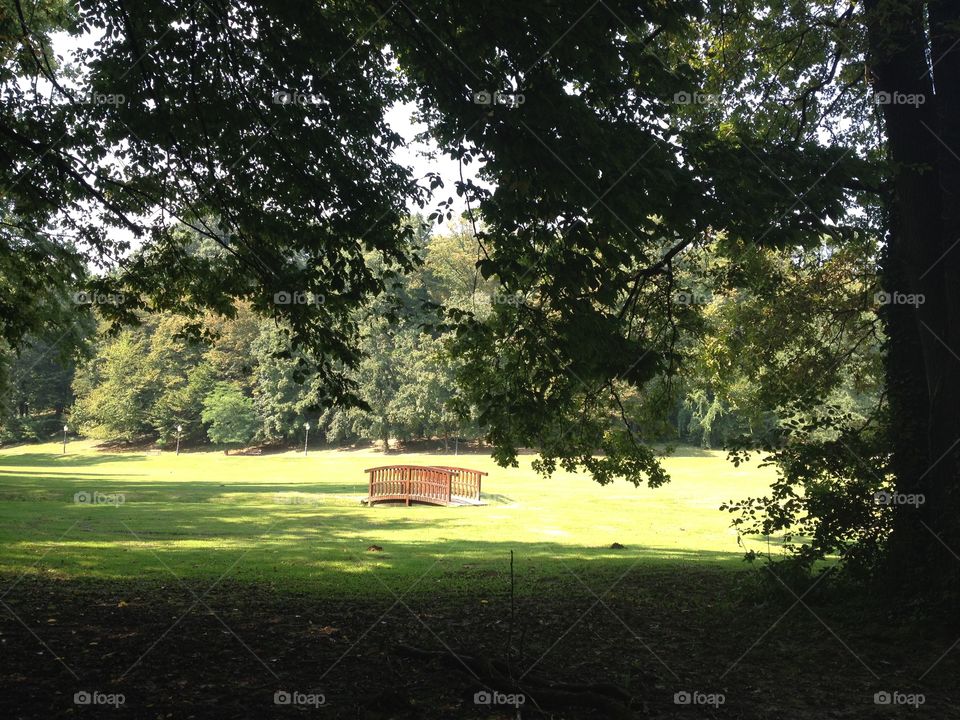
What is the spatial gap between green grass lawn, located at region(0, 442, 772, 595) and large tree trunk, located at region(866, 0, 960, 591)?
4626 millimetres

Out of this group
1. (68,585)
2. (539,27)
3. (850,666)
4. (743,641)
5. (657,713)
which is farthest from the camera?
(68,585)

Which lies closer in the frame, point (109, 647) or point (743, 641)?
point (109, 647)

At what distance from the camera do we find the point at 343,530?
18.5 metres

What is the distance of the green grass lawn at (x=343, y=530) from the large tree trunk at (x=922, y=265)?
15.2 feet

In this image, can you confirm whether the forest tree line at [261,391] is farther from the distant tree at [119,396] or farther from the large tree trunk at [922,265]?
the large tree trunk at [922,265]

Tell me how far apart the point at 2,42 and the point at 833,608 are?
40.7ft

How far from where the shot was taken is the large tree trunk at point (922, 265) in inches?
315

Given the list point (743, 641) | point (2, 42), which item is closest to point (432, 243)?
point (2, 42)

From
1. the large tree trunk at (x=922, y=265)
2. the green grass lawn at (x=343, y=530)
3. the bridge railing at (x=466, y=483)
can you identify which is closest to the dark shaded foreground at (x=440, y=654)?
the large tree trunk at (x=922, y=265)

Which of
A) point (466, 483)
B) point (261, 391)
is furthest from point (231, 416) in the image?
point (466, 483)

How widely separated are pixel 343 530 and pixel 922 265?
14123 mm

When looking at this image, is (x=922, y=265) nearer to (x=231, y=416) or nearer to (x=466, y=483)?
(x=466, y=483)

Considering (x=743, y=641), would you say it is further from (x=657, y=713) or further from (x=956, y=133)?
(x=956, y=133)

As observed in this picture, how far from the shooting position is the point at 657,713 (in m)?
5.29
